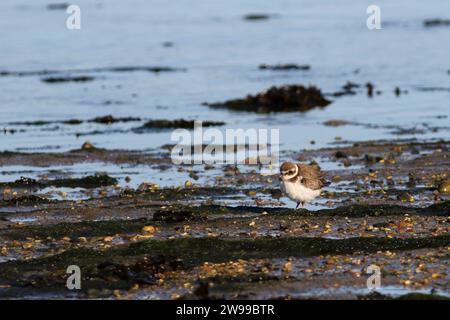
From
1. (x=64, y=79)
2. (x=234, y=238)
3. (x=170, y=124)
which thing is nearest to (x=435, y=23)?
(x=64, y=79)

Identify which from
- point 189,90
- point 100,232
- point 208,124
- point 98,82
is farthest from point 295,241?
point 98,82

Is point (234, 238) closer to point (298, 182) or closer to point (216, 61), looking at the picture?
point (298, 182)

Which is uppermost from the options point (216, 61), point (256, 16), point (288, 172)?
point (256, 16)

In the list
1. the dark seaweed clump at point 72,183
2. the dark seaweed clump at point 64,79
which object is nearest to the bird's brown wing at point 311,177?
the dark seaweed clump at point 72,183

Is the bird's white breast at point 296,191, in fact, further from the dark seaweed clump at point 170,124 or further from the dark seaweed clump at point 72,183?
the dark seaweed clump at point 170,124

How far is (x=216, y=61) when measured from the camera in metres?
41.0

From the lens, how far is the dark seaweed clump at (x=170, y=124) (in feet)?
87.9

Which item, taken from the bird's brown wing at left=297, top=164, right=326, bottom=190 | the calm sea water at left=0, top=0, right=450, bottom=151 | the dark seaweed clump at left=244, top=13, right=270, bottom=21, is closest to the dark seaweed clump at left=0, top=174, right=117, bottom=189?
the bird's brown wing at left=297, top=164, right=326, bottom=190

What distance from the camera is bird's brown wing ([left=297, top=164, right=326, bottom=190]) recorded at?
16094mm

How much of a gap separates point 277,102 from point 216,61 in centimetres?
1077

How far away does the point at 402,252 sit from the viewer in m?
13.6

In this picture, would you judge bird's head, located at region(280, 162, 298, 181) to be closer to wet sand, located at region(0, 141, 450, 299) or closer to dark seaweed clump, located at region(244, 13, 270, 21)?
wet sand, located at region(0, 141, 450, 299)
